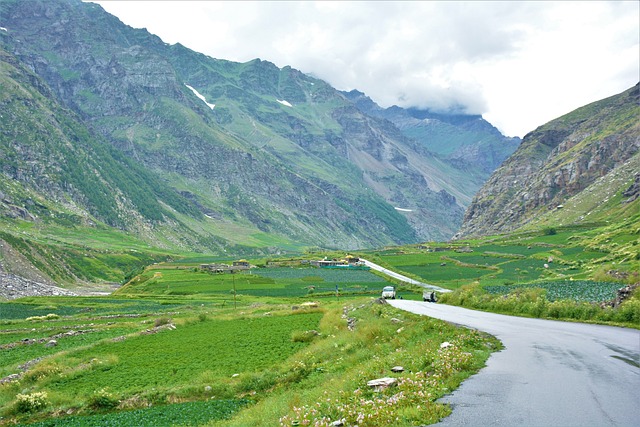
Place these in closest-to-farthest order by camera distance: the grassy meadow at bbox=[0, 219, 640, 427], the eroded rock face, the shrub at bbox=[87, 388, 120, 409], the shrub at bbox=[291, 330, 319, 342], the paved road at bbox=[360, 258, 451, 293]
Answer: the grassy meadow at bbox=[0, 219, 640, 427], the shrub at bbox=[87, 388, 120, 409], the shrub at bbox=[291, 330, 319, 342], the paved road at bbox=[360, 258, 451, 293], the eroded rock face

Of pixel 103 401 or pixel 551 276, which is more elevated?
pixel 551 276

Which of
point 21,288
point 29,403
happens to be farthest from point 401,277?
point 29,403

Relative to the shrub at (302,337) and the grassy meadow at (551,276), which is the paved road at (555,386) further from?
the shrub at (302,337)

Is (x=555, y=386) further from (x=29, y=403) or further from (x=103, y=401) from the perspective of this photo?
(x=29, y=403)

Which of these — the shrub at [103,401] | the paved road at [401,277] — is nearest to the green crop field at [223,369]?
the shrub at [103,401]

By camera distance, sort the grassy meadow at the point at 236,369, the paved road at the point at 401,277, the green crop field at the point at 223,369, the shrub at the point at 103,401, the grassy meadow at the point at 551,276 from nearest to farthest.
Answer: the grassy meadow at the point at 236,369, the green crop field at the point at 223,369, the shrub at the point at 103,401, the grassy meadow at the point at 551,276, the paved road at the point at 401,277

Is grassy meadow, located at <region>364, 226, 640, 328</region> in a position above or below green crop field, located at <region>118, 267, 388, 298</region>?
above

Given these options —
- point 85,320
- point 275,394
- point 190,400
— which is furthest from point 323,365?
point 85,320

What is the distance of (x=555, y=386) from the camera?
18.2m

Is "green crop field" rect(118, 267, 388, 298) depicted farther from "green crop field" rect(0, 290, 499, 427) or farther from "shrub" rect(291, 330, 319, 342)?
"shrub" rect(291, 330, 319, 342)

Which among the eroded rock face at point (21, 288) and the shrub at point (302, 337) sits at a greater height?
the shrub at point (302, 337)

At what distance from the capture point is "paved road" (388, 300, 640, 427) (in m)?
14.8

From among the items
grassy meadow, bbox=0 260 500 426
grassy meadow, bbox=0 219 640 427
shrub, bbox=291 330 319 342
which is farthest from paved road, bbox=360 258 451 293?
shrub, bbox=291 330 319 342

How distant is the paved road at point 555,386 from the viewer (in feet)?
48.4
